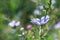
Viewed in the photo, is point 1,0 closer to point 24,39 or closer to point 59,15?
point 59,15

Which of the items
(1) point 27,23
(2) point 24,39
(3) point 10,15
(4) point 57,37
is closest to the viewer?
(2) point 24,39

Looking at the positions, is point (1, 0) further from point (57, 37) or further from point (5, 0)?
point (57, 37)

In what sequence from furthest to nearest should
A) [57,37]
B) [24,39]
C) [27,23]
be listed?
[27,23], [57,37], [24,39]

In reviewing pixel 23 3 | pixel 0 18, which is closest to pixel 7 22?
pixel 0 18

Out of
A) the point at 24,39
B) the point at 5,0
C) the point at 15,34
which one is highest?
the point at 5,0

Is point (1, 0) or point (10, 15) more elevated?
point (1, 0)

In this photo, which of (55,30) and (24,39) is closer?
(24,39)

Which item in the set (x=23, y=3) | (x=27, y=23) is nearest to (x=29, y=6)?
(x=23, y=3)
